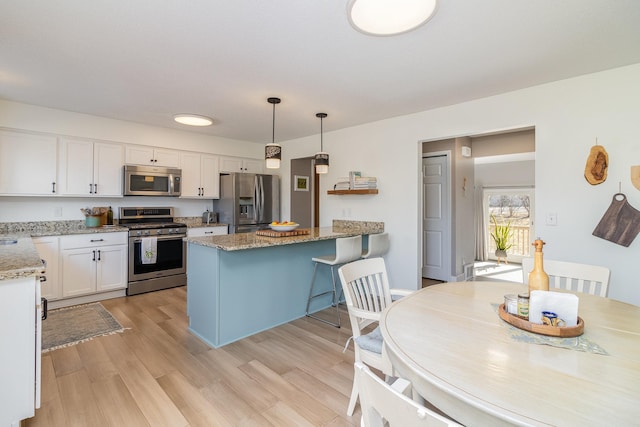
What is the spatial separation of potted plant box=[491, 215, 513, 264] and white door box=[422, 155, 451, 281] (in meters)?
2.34

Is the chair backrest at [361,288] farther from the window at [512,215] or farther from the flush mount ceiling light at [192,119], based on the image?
the window at [512,215]

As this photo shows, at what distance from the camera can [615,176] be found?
2482mm

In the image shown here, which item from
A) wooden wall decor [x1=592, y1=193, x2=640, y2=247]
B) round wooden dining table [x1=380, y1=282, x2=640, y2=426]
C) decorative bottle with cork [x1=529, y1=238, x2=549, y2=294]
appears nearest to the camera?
round wooden dining table [x1=380, y1=282, x2=640, y2=426]

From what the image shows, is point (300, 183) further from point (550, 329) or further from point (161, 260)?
point (550, 329)

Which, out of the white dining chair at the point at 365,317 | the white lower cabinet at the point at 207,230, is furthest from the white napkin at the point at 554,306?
the white lower cabinet at the point at 207,230

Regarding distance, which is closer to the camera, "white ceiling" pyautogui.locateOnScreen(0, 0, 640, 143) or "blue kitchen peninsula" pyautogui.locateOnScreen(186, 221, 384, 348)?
"white ceiling" pyautogui.locateOnScreen(0, 0, 640, 143)

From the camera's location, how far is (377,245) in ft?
11.6

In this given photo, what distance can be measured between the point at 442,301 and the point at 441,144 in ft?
12.8

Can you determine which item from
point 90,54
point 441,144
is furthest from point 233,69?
point 441,144

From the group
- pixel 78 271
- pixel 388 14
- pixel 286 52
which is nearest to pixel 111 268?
pixel 78 271

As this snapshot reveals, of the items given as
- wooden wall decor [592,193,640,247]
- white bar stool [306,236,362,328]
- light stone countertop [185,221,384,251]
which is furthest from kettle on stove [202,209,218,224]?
wooden wall decor [592,193,640,247]

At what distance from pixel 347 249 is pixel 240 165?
124 inches

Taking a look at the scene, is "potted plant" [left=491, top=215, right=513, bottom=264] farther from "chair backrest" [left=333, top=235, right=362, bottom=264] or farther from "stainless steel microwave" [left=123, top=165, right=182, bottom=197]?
"stainless steel microwave" [left=123, top=165, right=182, bottom=197]

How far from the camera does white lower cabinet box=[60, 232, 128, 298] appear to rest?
3561 millimetres
